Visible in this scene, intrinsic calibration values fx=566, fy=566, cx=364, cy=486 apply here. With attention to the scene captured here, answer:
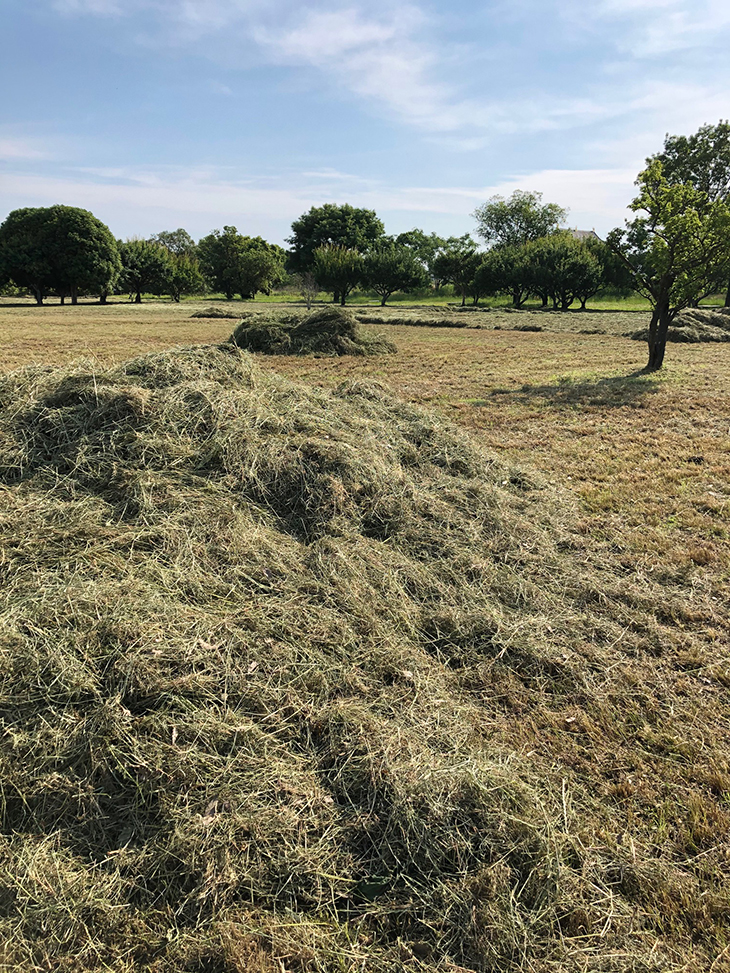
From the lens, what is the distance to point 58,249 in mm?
39125

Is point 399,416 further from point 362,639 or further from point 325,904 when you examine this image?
point 325,904

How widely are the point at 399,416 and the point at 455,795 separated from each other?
400 cm

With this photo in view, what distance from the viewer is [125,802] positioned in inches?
77.2

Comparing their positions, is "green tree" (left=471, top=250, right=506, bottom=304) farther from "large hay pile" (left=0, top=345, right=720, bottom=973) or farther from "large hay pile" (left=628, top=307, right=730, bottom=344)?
"large hay pile" (left=0, top=345, right=720, bottom=973)

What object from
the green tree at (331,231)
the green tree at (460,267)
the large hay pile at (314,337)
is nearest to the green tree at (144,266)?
the green tree at (331,231)

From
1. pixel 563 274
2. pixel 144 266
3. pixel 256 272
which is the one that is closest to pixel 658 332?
pixel 563 274

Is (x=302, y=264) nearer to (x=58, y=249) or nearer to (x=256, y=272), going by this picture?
(x=256, y=272)

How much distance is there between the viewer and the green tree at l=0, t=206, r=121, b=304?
1506 inches

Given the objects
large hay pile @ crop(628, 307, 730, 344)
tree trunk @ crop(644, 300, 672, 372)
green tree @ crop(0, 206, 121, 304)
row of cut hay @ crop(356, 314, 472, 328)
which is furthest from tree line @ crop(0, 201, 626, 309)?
tree trunk @ crop(644, 300, 672, 372)

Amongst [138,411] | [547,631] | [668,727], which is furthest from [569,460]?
[138,411]

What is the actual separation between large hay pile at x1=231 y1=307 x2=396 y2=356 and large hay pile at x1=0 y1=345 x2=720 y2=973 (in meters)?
10.9

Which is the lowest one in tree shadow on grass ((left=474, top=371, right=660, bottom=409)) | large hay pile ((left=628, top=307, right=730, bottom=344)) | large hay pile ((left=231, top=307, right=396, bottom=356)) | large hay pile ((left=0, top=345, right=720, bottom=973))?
large hay pile ((left=0, top=345, right=720, bottom=973))

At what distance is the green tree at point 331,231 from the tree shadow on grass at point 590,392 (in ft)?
162

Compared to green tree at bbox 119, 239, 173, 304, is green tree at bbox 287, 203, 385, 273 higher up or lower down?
higher up
